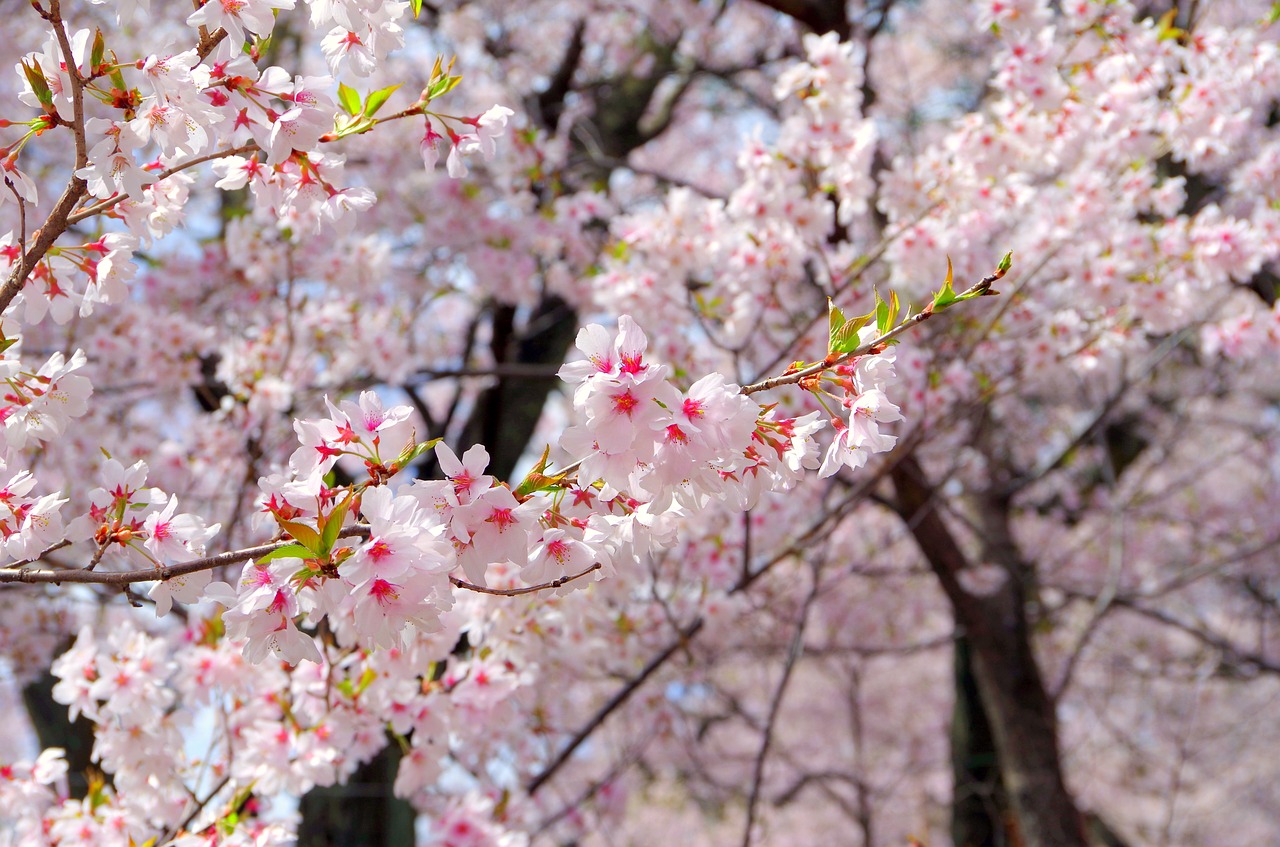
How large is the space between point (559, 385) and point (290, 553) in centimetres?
475

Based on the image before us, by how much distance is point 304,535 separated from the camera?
3.59 feet

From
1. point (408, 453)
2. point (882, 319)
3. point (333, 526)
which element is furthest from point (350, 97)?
point (882, 319)

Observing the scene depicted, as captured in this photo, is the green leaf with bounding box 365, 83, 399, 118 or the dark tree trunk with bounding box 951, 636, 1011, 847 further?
the dark tree trunk with bounding box 951, 636, 1011, 847

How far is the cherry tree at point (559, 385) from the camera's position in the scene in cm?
127

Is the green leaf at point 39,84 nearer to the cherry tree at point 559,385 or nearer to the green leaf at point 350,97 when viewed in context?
the cherry tree at point 559,385

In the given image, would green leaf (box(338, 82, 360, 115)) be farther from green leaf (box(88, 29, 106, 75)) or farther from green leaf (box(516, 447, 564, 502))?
green leaf (box(516, 447, 564, 502))

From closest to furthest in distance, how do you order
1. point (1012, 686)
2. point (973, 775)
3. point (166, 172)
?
point (166, 172)
point (1012, 686)
point (973, 775)

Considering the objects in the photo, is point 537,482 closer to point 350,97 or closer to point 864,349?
point 864,349

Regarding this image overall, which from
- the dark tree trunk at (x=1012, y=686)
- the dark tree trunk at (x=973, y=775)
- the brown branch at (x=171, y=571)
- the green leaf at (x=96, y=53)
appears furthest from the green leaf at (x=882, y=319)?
the dark tree trunk at (x=973, y=775)

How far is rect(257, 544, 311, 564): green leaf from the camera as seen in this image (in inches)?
44.0

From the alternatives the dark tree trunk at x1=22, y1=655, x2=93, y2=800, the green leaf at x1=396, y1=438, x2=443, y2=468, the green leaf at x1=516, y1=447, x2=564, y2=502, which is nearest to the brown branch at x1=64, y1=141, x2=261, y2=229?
the green leaf at x1=396, y1=438, x2=443, y2=468

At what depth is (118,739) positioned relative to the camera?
222cm

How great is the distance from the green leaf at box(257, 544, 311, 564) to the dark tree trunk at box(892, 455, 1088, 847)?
3745 mm

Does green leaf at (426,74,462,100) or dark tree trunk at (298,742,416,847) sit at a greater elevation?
green leaf at (426,74,462,100)
